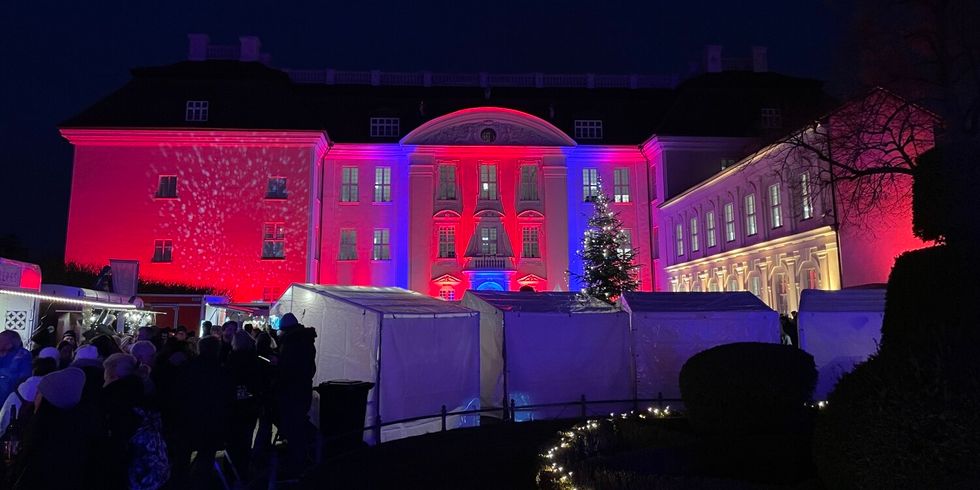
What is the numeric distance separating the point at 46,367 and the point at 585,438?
6.43 m

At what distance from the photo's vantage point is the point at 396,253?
3234 centimetres

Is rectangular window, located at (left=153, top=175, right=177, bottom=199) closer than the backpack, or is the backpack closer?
the backpack

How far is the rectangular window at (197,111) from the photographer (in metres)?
31.2

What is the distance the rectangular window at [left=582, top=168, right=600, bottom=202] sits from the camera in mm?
33594

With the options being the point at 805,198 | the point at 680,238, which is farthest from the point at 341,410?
the point at 680,238

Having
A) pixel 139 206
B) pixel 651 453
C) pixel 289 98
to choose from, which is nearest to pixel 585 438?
pixel 651 453

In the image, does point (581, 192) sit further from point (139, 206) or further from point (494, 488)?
point (494, 488)

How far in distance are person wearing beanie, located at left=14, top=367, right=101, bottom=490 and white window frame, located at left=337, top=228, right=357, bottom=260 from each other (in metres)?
27.9

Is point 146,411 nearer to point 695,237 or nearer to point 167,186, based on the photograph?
point 695,237

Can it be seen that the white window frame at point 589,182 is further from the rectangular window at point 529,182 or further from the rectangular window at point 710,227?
the rectangular window at point 710,227

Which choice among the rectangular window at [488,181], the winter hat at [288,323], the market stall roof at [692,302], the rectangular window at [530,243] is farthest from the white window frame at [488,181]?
the winter hat at [288,323]

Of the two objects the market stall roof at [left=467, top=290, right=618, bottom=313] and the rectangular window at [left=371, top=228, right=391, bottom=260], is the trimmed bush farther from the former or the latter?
the rectangular window at [left=371, top=228, right=391, bottom=260]

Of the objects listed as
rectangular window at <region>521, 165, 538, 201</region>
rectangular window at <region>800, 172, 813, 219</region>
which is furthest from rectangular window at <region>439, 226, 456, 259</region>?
rectangular window at <region>800, 172, 813, 219</region>

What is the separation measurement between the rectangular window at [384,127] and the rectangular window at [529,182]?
7.24m
